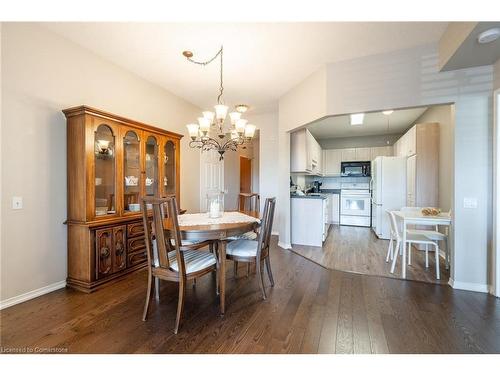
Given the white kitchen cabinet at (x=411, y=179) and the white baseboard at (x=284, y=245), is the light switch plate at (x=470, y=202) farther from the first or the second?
the white baseboard at (x=284, y=245)

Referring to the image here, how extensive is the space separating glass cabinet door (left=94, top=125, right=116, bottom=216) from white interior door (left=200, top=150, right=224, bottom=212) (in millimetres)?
2153

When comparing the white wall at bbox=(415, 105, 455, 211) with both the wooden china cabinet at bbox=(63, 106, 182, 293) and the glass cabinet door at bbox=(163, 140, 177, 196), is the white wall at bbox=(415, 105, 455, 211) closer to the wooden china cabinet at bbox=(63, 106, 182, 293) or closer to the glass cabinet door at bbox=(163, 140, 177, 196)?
the glass cabinet door at bbox=(163, 140, 177, 196)

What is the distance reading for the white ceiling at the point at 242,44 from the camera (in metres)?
2.37

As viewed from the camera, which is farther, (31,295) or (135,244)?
(135,244)

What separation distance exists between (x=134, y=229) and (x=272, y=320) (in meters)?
2.04

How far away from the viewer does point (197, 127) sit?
267 cm

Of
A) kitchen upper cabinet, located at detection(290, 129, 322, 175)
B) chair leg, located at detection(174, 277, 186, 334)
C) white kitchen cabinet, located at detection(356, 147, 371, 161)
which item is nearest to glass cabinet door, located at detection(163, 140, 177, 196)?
chair leg, located at detection(174, 277, 186, 334)

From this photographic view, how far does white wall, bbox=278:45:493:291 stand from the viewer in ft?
8.09

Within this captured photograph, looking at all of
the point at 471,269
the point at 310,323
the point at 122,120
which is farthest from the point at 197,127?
the point at 471,269

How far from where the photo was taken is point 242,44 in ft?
8.65

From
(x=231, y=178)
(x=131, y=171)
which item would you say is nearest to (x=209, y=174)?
(x=231, y=178)

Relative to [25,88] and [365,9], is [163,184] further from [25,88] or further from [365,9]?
[365,9]

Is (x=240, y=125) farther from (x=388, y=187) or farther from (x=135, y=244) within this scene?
(x=388, y=187)
